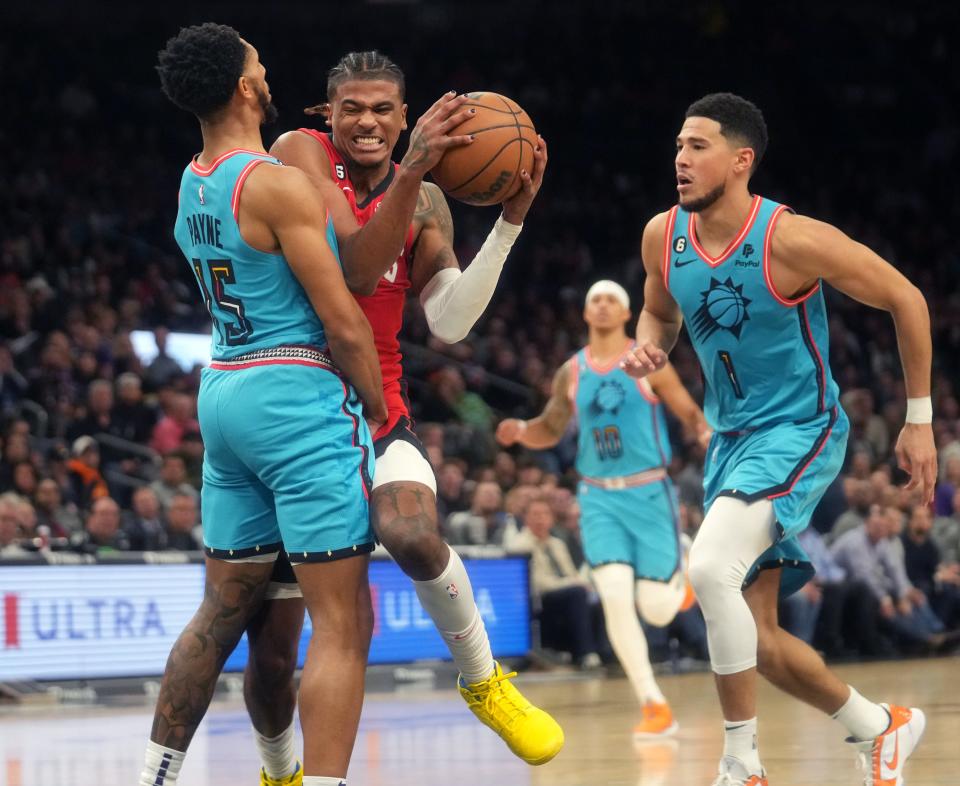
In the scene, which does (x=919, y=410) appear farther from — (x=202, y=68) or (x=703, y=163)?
Answer: (x=202, y=68)

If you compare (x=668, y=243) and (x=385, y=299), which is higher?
(x=668, y=243)

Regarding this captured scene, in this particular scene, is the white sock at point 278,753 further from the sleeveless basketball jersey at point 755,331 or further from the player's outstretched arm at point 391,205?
the sleeveless basketball jersey at point 755,331

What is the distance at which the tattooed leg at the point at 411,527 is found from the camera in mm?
4363

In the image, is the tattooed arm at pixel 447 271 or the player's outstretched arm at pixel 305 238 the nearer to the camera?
the player's outstretched arm at pixel 305 238

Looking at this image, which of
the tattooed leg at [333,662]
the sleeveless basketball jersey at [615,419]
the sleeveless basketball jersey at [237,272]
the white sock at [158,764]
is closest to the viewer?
the tattooed leg at [333,662]

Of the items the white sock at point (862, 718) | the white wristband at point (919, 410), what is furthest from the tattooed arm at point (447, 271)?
the white sock at point (862, 718)

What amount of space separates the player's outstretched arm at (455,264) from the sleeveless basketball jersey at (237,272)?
1.67 feet

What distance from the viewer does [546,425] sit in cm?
909

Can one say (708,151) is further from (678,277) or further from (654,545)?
(654,545)

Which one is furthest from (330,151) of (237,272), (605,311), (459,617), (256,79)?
(605,311)

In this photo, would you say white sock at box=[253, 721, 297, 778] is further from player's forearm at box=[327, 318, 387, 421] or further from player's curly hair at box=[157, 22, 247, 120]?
player's curly hair at box=[157, 22, 247, 120]

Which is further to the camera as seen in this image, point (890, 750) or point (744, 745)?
point (890, 750)

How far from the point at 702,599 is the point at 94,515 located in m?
6.51

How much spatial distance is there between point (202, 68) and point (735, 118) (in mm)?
2157
